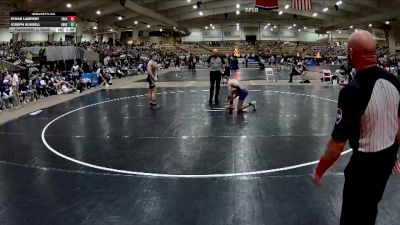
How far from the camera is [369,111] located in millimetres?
2645

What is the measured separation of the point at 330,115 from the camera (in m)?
11.6

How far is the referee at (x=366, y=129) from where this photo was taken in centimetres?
263

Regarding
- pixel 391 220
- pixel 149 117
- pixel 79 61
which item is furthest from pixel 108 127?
pixel 79 61

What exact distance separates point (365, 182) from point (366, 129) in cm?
36

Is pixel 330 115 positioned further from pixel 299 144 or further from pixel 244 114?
pixel 299 144
